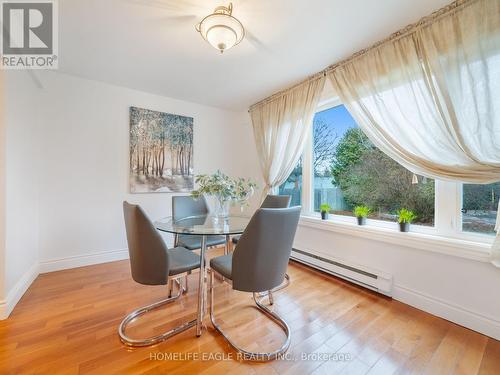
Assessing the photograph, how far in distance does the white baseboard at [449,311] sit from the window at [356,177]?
64 cm

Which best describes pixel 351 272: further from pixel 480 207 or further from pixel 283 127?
pixel 283 127

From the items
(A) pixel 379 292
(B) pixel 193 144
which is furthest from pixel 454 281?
(B) pixel 193 144

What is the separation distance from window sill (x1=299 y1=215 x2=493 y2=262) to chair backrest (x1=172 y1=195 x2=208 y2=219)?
1542 mm

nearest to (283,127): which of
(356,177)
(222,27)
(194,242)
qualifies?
(356,177)

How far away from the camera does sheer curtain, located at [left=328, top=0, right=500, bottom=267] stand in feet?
4.75

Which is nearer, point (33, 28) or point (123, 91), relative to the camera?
point (33, 28)

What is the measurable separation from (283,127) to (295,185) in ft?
2.89

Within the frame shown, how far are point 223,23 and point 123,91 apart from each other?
208cm

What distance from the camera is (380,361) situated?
1323mm

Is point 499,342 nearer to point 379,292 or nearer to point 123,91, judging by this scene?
point 379,292

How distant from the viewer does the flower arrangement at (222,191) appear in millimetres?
2014

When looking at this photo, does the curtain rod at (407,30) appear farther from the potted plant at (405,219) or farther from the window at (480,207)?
the potted plant at (405,219)

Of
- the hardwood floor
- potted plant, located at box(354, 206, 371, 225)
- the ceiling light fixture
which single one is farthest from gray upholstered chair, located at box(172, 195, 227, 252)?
the ceiling light fixture

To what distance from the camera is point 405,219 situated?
196 cm
